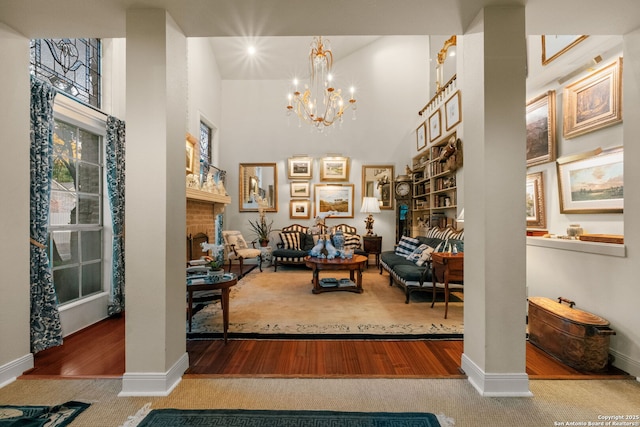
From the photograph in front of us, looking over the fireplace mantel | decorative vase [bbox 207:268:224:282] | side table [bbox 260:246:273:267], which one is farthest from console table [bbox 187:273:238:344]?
side table [bbox 260:246:273:267]

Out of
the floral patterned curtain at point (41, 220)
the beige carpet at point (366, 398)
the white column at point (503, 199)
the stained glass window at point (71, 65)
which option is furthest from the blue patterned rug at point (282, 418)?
the stained glass window at point (71, 65)

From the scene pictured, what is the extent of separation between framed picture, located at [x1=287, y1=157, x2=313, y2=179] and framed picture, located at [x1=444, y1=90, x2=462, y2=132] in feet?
10.9

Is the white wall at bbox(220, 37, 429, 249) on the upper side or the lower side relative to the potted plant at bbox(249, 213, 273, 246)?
upper

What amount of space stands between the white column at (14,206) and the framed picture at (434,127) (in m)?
5.61

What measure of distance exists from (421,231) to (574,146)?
392 cm

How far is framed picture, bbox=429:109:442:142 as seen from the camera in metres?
5.38

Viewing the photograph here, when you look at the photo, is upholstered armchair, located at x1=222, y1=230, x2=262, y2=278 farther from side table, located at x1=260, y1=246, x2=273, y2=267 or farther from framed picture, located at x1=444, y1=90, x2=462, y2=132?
framed picture, located at x1=444, y1=90, x2=462, y2=132

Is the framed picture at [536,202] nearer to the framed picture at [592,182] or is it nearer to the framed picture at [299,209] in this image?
the framed picture at [592,182]

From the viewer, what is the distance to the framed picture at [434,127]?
5.38 meters

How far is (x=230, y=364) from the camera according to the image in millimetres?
2320

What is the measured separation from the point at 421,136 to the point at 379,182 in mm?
1454

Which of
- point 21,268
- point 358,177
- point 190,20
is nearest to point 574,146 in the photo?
point 190,20

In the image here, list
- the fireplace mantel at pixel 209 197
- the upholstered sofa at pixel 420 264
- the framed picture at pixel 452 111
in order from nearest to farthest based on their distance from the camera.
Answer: the upholstered sofa at pixel 420 264, the framed picture at pixel 452 111, the fireplace mantel at pixel 209 197

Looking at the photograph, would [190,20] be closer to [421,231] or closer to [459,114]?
[459,114]
